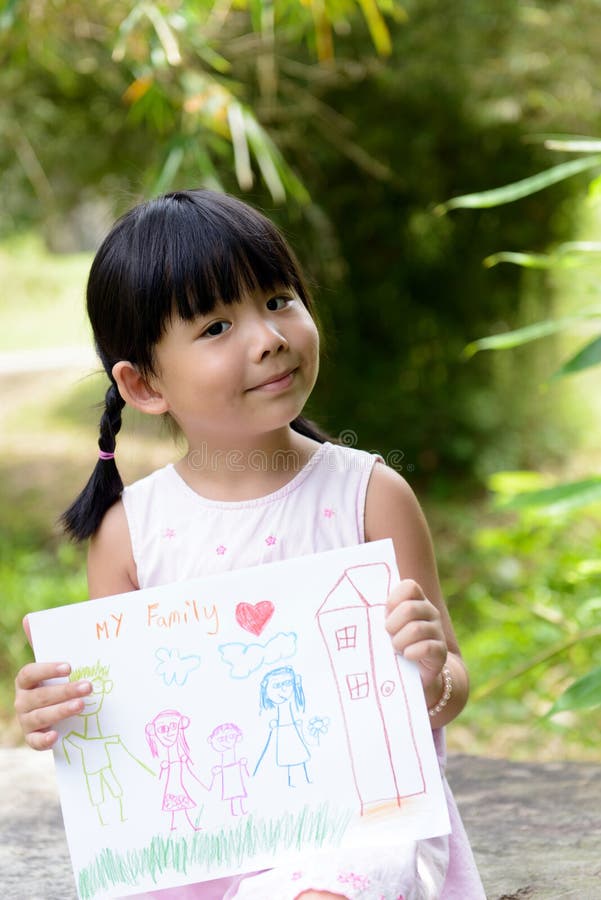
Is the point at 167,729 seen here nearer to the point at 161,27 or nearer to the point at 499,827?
the point at 499,827

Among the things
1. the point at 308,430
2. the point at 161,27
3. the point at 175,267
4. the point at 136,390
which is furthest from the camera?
the point at 161,27

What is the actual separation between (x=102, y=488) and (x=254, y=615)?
309 mm

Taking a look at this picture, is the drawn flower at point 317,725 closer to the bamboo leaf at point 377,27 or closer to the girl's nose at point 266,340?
the girl's nose at point 266,340

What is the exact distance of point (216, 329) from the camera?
115cm

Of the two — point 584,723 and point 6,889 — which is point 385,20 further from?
point 6,889

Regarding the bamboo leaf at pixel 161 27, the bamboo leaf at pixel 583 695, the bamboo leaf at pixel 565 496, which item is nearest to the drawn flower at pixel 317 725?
the bamboo leaf at pixel 583 695

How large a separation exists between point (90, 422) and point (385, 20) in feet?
8.80

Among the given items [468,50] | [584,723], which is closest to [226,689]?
[584,723]

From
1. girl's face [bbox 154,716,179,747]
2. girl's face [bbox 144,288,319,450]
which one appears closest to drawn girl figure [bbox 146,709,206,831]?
girl's face [bbox 154,716,179,747]

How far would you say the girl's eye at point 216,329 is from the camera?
3.76 ft

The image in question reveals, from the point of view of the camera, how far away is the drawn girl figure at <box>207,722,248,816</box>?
1112 mm

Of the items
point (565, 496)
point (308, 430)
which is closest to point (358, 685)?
point (308, 430)

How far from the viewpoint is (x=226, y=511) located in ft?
4.09

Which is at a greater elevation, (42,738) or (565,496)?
(565,496)
